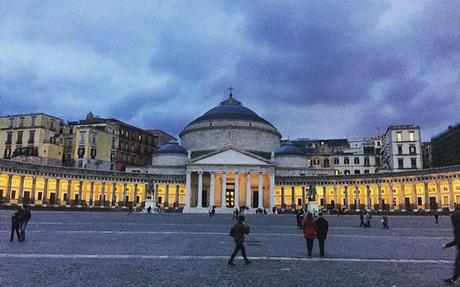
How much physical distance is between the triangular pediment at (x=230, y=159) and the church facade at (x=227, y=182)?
0.20 meters

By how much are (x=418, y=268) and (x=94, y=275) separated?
902cm

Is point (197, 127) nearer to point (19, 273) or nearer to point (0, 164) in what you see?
point (0, 164)

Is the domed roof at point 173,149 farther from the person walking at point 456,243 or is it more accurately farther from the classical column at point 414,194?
the person walking at point 456,243

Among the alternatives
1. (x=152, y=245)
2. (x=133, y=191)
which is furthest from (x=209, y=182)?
(x=152, y=245)

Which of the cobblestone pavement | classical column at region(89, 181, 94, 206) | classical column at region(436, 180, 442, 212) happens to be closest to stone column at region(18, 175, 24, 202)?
classical column at region(89, 181, 94, 206)

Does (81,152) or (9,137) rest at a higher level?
(9,137)

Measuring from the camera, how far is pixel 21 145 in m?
83.8

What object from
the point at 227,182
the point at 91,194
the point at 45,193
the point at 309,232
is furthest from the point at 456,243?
the point at 91,194

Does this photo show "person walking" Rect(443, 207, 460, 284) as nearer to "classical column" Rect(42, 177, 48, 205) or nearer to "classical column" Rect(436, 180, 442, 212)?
"classical column" Rect(436, 180, 442, 212)

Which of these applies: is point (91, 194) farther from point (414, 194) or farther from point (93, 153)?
point (414, 194)

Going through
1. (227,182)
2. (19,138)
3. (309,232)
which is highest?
(19,138)

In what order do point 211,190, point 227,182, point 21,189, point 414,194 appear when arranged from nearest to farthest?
point 21,189, point 414,194, point 211,190, point 227,182

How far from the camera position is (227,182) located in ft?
271

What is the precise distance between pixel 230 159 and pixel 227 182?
20.2 ft
